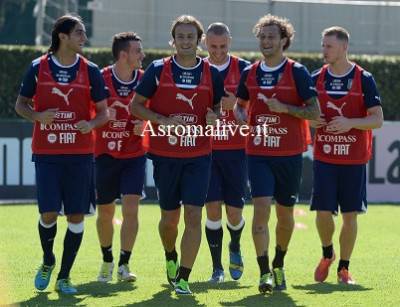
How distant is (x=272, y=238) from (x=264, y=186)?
5.04 meters

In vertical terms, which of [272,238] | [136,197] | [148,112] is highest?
[148,112]

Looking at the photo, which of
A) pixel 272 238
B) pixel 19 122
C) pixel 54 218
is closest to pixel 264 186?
pixel 54 218

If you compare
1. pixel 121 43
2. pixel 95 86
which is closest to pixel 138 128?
pixel 121 43

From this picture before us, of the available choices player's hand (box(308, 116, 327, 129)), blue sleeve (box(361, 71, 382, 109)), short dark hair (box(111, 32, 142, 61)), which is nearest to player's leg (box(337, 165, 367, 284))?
player's hand (box(308, 116, 327, 129))

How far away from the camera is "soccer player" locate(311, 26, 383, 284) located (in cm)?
1090

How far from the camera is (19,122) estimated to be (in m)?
19.6

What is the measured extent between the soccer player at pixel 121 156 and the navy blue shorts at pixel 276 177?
140 cm

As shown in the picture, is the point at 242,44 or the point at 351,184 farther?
the point at 242,44

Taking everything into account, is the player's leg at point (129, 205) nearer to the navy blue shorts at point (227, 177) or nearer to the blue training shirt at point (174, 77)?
the navy blue shorts at point (227, 177)

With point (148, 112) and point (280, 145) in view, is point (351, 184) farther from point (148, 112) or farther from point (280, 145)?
point (148, 112)

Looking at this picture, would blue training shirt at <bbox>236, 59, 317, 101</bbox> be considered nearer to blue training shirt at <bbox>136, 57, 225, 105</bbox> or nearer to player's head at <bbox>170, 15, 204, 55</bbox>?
blue training shirt at <bbox>136, 57, 225, 105</bbox>

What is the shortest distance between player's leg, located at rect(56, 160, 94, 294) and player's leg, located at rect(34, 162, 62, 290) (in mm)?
83

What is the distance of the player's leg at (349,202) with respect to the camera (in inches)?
435

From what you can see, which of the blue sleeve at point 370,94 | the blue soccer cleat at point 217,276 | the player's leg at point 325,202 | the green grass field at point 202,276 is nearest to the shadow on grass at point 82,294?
the green grass field at point 202,276
